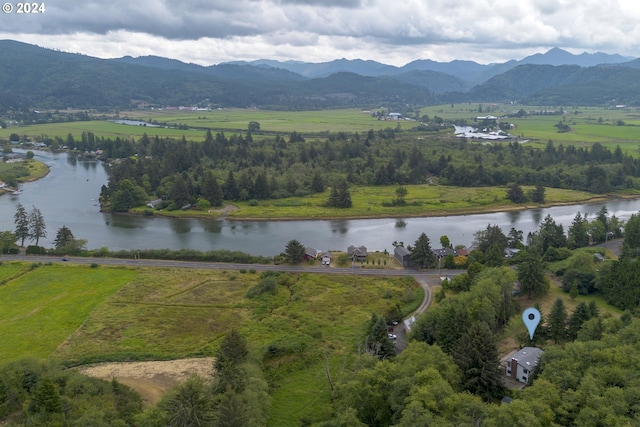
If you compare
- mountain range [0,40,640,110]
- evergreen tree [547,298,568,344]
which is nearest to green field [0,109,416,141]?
mountain range [0,40,640,110]

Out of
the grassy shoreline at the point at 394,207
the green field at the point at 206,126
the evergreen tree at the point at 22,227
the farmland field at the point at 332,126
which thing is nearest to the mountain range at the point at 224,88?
the farmland field at the point at 332,126

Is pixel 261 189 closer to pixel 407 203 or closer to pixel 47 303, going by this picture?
pixel 407 203

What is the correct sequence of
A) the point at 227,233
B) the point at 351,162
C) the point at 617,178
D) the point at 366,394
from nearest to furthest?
the point at 366,394, the point at 227,233, the point at 617,178, the point at 351,162

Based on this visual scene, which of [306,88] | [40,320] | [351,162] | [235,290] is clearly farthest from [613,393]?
[306,88]

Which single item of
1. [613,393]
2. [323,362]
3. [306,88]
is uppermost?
[306,88]

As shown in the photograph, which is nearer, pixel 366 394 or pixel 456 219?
pixel 366 394

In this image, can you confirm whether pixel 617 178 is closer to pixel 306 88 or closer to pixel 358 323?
pixel 358 323

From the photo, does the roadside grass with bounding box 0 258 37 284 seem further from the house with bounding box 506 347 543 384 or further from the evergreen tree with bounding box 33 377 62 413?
the house with bounding box 506 347 543 384
